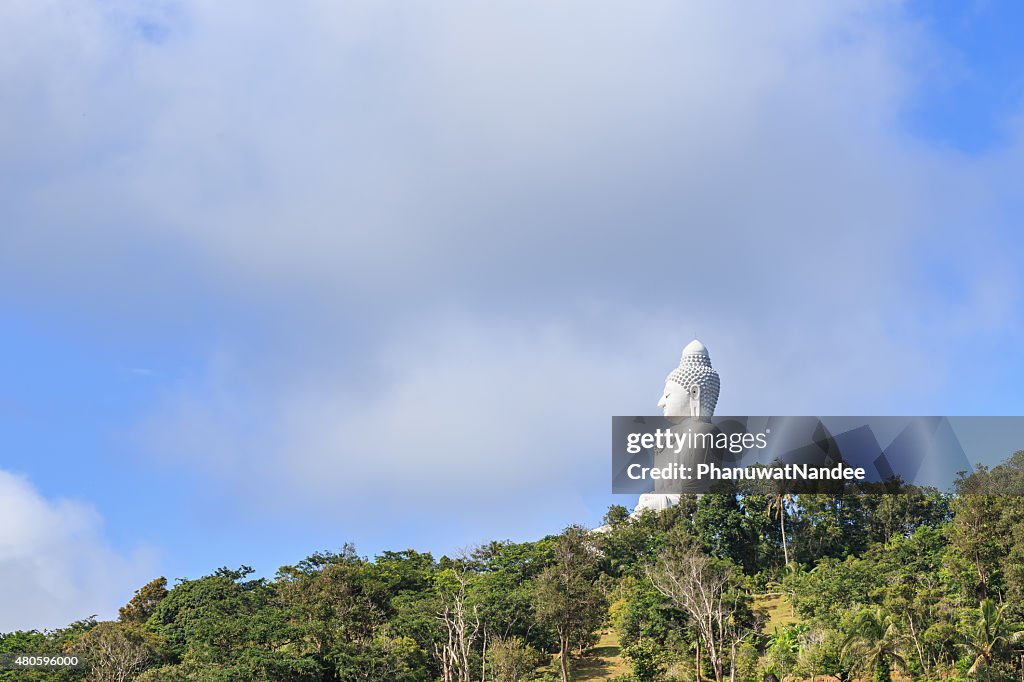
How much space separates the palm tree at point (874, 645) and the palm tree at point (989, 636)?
3031 millimetres

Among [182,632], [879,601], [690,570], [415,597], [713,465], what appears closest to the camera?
[690,570]

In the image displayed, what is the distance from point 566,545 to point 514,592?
5.74 metres

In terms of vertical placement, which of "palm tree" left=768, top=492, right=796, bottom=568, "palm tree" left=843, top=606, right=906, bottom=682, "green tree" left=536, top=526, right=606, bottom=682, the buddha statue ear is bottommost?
"palm tree" left=843, top=606, right=906, bottom=682

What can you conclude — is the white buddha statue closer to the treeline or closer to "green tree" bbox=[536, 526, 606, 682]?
the treeline

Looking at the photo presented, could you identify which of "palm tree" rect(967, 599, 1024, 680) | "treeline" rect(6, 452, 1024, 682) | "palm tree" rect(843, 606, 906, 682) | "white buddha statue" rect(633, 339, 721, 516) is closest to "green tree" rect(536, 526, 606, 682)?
"treeline" rect(6, 452, 1024, 682)

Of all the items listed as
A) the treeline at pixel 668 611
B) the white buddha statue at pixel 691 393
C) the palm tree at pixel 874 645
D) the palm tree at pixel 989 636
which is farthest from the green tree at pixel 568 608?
the white buddha statue at pixel 691 393

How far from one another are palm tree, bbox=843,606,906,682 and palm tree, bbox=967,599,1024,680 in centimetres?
303

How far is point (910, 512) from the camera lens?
60875mm

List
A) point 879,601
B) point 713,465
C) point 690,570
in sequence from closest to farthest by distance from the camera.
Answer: point 690,570, point 879,601, point 713,465

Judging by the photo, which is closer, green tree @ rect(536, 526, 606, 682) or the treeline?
the treeline

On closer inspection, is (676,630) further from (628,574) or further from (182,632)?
(182,632)

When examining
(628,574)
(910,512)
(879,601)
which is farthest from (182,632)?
(910,512)

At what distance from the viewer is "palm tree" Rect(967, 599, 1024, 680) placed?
122 ft

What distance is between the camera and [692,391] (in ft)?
242
